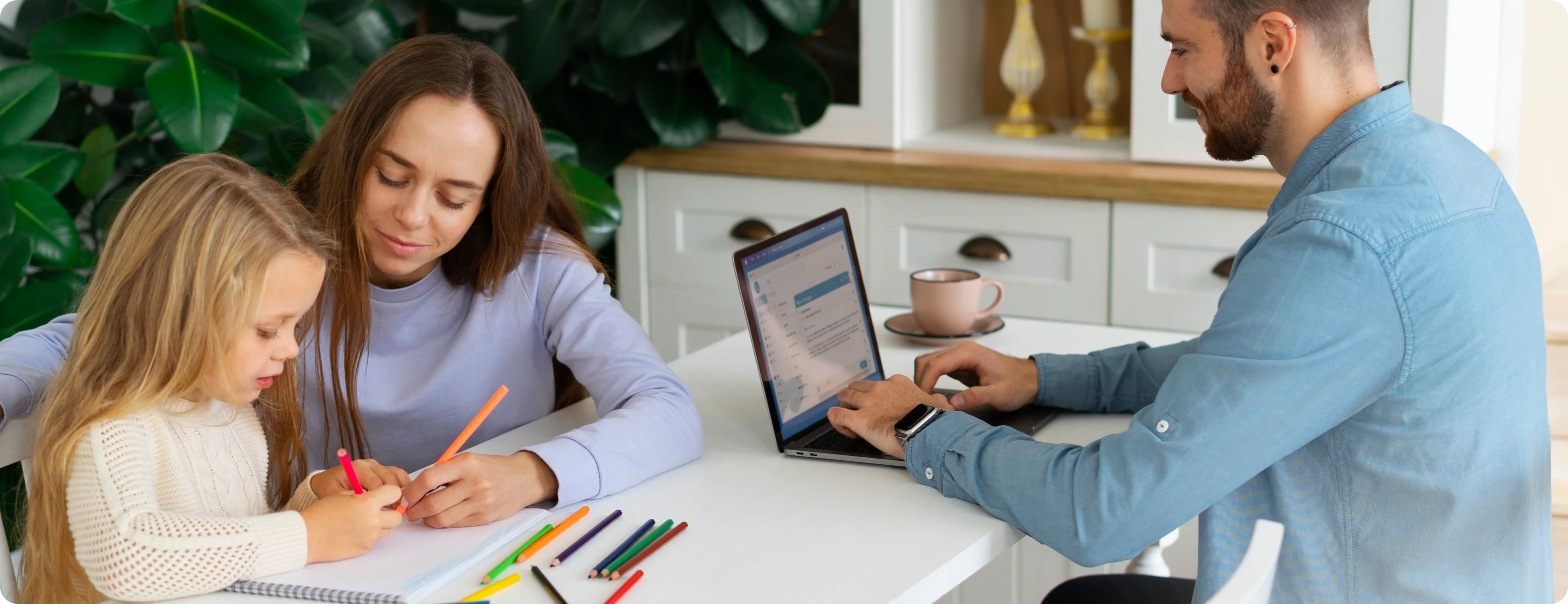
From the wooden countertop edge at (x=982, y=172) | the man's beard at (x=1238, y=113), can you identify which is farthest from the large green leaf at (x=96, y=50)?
the man's beard at (x=1238, y=113)

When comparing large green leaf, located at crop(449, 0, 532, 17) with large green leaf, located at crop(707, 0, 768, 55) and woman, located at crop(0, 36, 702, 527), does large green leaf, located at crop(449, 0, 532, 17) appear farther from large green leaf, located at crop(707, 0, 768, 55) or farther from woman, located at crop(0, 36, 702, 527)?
woman, located at crop(0, 36, 702, 527)

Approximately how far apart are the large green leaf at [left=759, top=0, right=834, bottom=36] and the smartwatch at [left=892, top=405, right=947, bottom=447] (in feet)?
5.10

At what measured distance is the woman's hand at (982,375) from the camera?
1.50m

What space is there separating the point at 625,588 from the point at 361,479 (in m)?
0.33

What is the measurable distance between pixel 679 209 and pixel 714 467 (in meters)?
1.74

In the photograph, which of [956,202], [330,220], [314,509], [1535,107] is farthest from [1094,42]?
[314,509]

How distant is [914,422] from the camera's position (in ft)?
4.37

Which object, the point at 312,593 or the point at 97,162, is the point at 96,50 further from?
the point at 312,593

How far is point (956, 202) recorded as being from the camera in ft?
9.15

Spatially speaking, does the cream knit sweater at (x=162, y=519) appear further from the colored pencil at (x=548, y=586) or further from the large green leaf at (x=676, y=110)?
the large green leaf at (x=676, y=110)

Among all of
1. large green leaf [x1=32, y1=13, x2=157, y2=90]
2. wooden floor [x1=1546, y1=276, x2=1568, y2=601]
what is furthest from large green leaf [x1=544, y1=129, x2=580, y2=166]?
wooden floor [x1=1546, y1=276, x2=1568, y2=601]

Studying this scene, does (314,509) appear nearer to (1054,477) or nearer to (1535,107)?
(1054,477)

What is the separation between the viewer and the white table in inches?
42.6

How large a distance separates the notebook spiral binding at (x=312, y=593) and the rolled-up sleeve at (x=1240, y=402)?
0.53m
